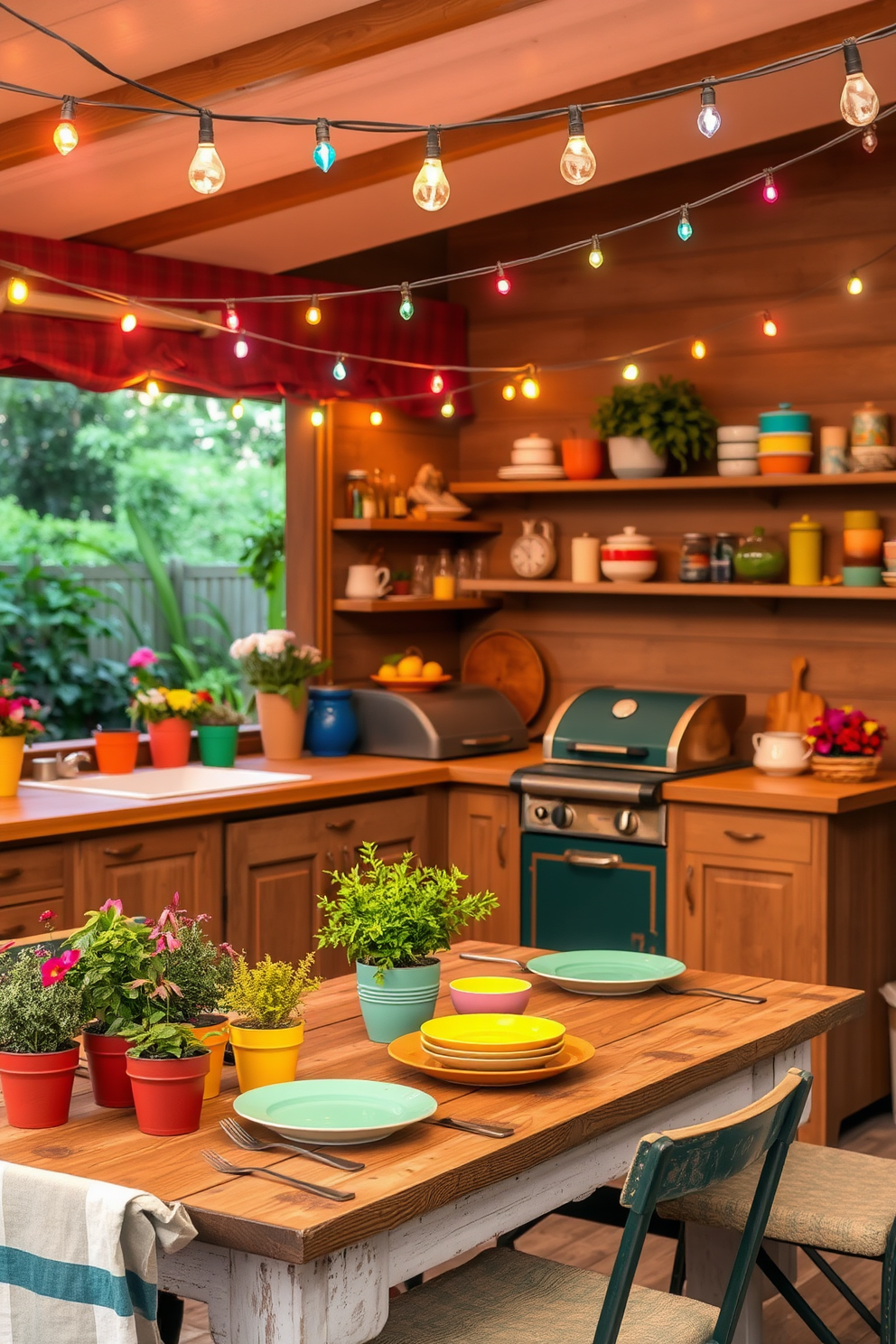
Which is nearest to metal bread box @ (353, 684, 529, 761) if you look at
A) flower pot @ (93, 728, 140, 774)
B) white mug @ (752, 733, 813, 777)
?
flower pot @ (93, 728, 140, 774)

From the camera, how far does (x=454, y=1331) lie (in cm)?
200

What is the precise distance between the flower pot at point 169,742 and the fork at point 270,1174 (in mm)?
2983

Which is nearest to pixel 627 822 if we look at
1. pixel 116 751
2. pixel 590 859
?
pixel 590 859

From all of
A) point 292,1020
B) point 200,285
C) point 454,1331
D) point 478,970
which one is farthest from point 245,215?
point 454,1331

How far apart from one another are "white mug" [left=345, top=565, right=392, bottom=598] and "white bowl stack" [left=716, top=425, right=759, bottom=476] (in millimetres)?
1170

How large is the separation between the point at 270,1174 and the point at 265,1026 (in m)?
0.32

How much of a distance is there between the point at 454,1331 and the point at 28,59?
263 cm

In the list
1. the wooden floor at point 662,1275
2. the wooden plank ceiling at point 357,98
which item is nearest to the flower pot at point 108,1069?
the wooden floor at point 662,1275

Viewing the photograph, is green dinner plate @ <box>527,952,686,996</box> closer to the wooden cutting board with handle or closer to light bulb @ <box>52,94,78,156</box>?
light bulb @ <box>52,94,78,156</box>

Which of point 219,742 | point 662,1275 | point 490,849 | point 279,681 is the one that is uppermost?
point 279,681

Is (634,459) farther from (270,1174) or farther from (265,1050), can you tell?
(270,1174)

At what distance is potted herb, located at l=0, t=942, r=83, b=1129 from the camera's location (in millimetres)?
1882

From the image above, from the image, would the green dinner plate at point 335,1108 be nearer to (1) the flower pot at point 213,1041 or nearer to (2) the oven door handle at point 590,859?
(1) the flower pot at point 213,1041

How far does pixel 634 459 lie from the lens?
201 inches
